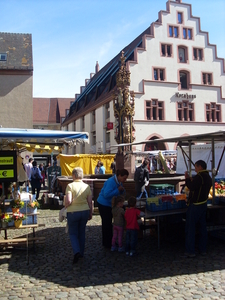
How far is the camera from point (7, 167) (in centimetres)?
661

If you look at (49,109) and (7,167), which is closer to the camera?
(7,167)

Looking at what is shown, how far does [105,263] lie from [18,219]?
181cm

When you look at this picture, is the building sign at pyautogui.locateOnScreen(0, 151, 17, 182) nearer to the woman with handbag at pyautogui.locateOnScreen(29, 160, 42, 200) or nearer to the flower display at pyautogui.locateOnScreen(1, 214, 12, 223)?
the flower display at pyautogui.locateOnScreen(1, 214, 12, 223)

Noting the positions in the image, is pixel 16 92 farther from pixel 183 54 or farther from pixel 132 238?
pixel 132 238

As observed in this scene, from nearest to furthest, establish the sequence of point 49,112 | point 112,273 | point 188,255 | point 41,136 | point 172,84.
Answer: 1. point 112,273
2. point 188,255
3. point 41,136
4. point 172,84
5. point 49,112

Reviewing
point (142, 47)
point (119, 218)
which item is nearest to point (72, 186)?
point (119, 218)

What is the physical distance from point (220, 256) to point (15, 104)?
76.8 feet

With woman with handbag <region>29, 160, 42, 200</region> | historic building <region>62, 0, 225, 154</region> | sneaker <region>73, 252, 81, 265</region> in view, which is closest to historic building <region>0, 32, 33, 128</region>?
historic building <region>62, 0, 225, 154</region>

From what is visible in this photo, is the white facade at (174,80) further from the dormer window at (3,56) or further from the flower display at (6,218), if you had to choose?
the flower display at (6,218)

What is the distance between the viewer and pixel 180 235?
793 cm

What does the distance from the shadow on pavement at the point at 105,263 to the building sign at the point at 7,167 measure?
1.49 meters

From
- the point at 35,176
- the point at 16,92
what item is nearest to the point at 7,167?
the point at 35,176

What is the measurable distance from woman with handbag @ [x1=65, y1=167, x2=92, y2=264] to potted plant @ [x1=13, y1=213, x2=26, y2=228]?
107 centimetres

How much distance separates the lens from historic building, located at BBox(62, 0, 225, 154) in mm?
32531
